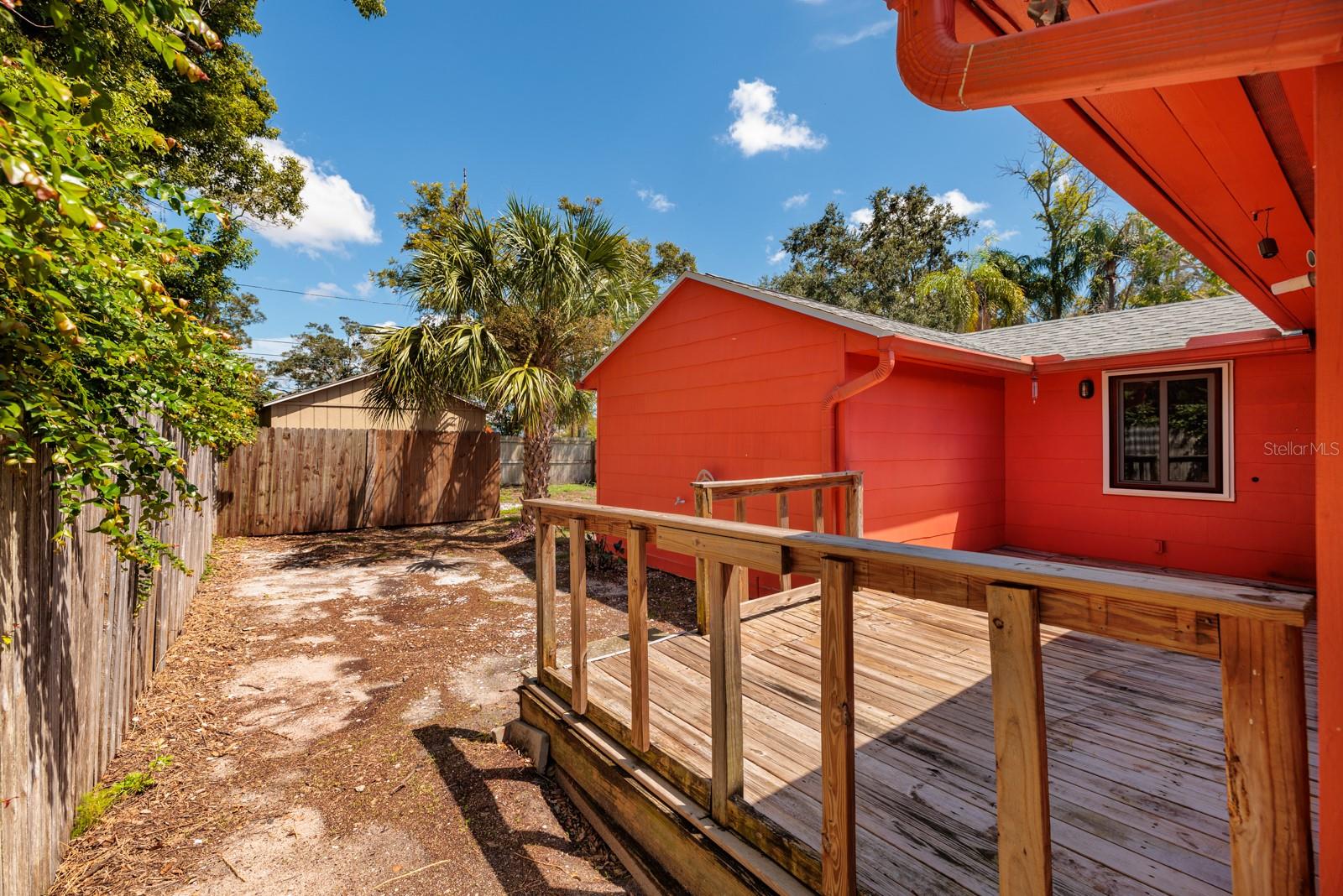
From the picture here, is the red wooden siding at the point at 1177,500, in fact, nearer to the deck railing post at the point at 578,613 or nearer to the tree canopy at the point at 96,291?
the deck railing post at the point at 578,613

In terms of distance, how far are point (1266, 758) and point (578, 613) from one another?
2.24 meters

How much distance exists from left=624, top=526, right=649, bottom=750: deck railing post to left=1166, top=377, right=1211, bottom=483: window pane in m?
6.14

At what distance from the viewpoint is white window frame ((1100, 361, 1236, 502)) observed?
523 centimetres

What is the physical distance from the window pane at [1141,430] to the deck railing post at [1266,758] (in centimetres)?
627

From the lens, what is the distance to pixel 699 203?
22.6 metres

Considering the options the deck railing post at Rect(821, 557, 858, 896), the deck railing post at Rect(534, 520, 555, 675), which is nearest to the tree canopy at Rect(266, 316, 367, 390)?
the deck railing post at Rect(534, 520, 555, 675)

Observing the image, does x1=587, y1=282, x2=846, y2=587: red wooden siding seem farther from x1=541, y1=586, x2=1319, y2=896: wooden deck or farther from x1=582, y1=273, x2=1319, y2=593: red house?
x1=541, y1=586, x2=1319, y2=896: wooden deck

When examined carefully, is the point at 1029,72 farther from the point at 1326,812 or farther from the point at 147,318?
the point at 147,318

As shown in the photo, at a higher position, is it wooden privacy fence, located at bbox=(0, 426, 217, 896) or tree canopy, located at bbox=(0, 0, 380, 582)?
tree canopy, located at bbox=(0, 0, 380, 582)

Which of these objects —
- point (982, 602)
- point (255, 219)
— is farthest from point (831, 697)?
point (255, 219)

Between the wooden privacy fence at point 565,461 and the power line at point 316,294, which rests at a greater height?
the power line at point 316,294

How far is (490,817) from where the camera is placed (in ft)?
8.55

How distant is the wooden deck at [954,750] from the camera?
1635 millimetres

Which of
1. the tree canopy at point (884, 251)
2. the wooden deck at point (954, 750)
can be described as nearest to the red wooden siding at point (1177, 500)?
the wooden deck at point (954, 750)
